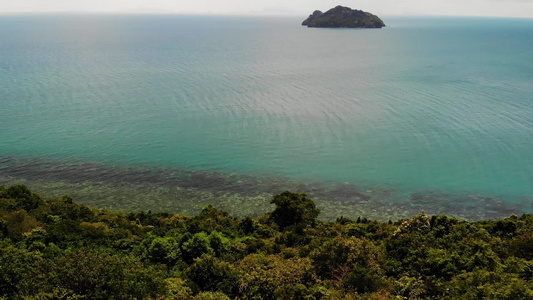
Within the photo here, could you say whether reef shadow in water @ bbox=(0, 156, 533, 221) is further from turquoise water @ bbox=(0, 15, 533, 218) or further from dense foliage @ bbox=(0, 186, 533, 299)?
dense foliage @ bbox=(0, 186, 533, 299)

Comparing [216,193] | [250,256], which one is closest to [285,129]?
[216,193]

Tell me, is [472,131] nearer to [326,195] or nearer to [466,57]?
[326,195]

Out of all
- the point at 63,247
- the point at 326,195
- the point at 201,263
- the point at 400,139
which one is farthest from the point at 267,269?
the point at 400,139

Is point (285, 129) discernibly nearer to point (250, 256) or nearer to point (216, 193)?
point (216, 193)

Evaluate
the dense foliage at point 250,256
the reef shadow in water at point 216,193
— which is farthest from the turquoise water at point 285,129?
the dense foliage at point 250,256

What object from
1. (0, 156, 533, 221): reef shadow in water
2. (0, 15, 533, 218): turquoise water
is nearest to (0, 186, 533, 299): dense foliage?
(0, 156, 533, 221): reef shadow in water
